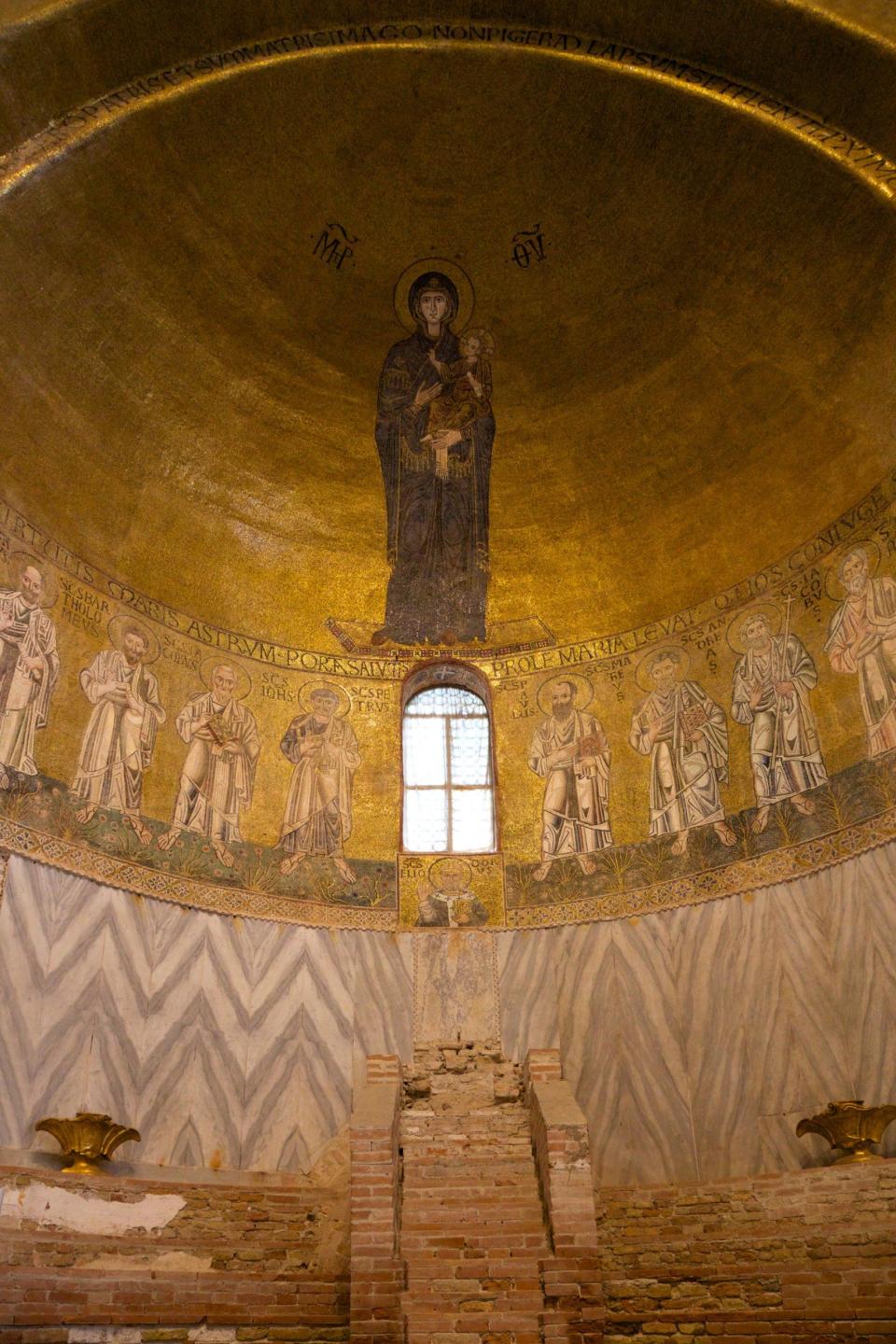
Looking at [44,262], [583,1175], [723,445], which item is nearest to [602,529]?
[723,445]

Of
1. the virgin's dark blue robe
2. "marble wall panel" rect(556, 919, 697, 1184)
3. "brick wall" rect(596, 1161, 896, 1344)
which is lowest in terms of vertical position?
"brick wall" rect(596, 1161, 896, 1344)

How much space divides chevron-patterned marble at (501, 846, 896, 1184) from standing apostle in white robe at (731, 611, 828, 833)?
3.78 ft

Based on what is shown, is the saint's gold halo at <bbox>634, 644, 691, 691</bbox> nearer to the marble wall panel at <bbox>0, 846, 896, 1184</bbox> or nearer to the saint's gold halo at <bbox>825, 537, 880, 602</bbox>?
the saint's gold halo at <bbox>825, 537, 880, 602</bbox>

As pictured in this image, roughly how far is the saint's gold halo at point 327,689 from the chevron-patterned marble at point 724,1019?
4.16m

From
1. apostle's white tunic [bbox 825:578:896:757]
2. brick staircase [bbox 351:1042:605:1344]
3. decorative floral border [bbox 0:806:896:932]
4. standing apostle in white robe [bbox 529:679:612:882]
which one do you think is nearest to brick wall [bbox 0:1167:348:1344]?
brick staircase [bbox 351:1042:605:1344]

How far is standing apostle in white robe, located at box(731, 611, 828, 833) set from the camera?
Answer: 1369 cm

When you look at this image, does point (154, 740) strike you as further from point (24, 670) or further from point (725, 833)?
point (725, 833)

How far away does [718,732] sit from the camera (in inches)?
584

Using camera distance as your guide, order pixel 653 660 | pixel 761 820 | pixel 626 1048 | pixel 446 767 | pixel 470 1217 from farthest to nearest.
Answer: pixel 446 767, pixel 653 660, pixel 761 820, pixel 626 1048, pixel 470 1217

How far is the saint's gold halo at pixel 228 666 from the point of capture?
15.4m

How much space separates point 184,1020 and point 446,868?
385 cm

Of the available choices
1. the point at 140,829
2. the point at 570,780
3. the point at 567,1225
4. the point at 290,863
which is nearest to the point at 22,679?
the point at 140,829

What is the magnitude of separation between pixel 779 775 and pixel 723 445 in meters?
4.23

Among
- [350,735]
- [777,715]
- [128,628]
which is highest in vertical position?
[128,628]
